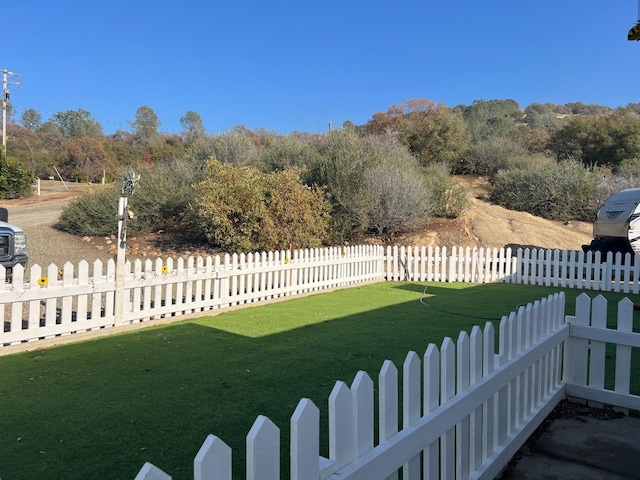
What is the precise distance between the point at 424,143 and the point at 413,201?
16.7 m

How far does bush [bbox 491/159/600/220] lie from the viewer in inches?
818

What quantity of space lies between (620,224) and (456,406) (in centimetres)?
1166

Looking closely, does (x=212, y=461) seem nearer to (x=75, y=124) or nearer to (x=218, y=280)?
(x=218, y=280)

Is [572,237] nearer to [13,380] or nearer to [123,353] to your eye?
[123,353]

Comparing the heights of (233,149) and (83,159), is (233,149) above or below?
below

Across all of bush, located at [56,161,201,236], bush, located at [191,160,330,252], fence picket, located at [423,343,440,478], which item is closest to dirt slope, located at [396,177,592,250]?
bush, located at [191,160,330,252]

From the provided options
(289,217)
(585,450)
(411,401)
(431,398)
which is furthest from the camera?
(289,217)

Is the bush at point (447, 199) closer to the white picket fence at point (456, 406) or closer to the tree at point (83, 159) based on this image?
the white picket fence at point (456, 406)

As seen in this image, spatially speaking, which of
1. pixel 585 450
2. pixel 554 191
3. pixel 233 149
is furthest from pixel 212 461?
pixel 554 191

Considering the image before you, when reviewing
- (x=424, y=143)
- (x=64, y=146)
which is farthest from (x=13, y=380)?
(x=64, y=146)

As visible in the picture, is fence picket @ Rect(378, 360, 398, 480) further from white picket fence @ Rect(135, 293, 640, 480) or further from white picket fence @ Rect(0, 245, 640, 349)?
white picket fence @ Rect(0, 245, 640, 349)

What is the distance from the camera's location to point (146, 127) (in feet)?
274

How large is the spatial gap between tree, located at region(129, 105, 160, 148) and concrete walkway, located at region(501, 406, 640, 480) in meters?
71.2

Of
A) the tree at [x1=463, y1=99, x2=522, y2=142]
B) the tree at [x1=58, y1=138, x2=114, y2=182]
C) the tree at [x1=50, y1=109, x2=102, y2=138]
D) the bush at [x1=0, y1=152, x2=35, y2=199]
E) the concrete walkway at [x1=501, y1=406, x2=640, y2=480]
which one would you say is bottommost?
the concrete walkway at [x1=501, y1=406, x2=640, y2=480]
